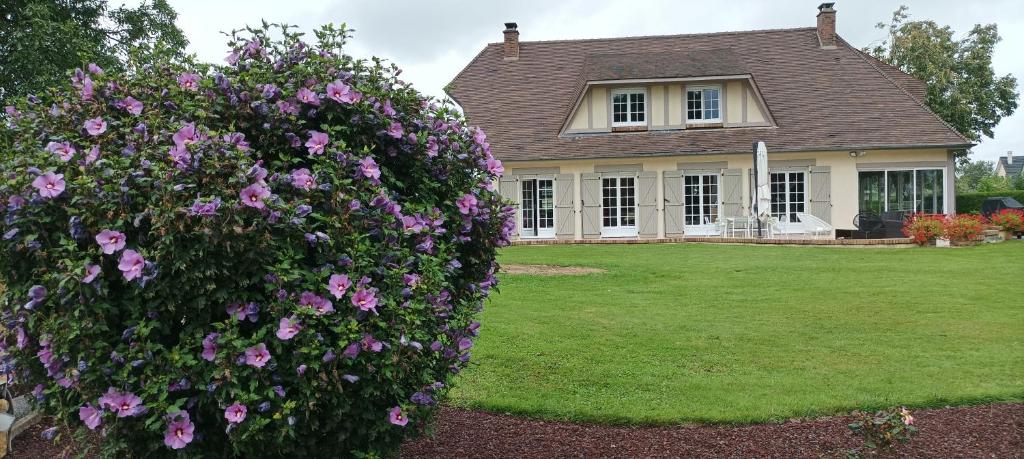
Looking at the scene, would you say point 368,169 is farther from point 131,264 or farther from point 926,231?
point 926,231

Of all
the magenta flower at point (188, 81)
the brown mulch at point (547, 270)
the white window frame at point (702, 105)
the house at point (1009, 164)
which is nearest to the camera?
the magenta flower at point (188, 81)

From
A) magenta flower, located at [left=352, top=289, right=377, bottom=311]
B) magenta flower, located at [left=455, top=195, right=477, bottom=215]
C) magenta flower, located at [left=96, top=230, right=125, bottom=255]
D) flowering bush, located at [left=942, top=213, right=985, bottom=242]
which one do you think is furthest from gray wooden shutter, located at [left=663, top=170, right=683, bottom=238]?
magenta flower, located at [left=96, top=230, right=125, bottom=255]

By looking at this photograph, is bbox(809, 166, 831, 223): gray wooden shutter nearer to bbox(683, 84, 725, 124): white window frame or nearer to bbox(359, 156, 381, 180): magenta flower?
bbox(683, 84, 725, 124): white window frame

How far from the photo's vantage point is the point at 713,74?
22.0 meters

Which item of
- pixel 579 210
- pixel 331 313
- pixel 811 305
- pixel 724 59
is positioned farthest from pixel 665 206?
pixel 331 313

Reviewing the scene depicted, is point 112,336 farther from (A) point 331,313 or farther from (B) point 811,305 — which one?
(B) point 811,305

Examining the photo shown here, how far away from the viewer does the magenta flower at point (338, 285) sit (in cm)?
264

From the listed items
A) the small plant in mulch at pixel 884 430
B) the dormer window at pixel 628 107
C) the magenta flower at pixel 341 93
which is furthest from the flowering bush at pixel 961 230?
the magenta flower at pixel 341 93

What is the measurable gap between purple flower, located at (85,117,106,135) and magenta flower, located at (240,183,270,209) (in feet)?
2.60

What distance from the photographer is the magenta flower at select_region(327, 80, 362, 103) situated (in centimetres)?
311

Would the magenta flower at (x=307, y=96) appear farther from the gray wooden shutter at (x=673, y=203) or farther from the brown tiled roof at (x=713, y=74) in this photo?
the gray wooden shutter at (x=673, y=203)

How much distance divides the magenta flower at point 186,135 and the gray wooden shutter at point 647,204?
20025 mm

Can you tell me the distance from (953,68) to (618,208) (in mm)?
22884

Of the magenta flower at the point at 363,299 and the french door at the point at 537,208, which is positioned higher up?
the french door at the point at 537,208
